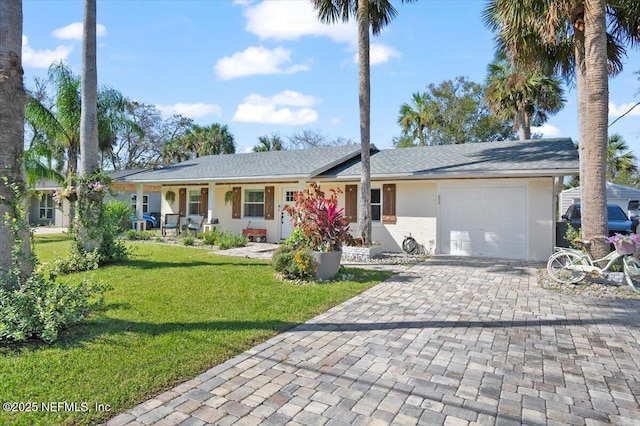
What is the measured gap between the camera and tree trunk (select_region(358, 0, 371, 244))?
1088cm

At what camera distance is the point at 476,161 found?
11867 millimetres

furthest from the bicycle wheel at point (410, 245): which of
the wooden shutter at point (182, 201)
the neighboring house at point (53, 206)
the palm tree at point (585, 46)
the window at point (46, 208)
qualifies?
the window at point (46, 208)

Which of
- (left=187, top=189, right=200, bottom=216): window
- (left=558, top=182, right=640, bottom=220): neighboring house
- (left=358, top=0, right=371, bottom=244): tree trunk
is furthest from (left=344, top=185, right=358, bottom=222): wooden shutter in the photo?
(left=558, top=182, right=640, bottom=220): neighboring house

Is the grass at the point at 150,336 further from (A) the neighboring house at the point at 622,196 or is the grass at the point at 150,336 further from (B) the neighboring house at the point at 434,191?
(A) the neighboring house at the point at 622,196

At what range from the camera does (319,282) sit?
24.5 feet

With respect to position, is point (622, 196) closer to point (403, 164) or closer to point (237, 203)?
point (403, 164)

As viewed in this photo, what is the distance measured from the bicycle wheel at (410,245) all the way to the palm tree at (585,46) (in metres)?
4.94

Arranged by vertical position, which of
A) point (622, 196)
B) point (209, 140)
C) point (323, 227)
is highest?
point (209, 140)

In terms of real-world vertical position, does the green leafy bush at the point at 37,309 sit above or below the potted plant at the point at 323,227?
below

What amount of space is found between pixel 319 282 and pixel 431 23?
8.29 m

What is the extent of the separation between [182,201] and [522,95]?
16908 millimetres

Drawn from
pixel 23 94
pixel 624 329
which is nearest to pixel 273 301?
pixel 23 94

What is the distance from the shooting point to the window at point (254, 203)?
15453 millimetres

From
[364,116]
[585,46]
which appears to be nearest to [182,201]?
[364,116]
